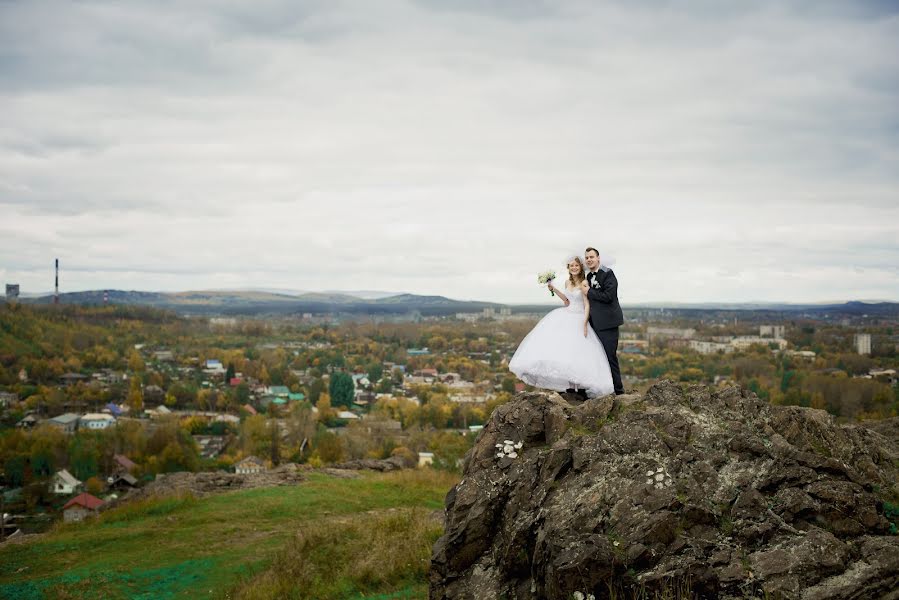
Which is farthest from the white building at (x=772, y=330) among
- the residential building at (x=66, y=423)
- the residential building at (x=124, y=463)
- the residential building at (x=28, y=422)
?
the residential building at (x=28, y=422)

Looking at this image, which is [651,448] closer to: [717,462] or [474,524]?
[717,462]

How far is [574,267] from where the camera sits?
11383 mm

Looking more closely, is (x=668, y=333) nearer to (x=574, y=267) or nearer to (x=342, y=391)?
(x=342, y=391)

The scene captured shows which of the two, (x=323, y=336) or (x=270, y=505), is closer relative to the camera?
(x=270, y=505)

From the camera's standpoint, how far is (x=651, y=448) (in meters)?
7.61

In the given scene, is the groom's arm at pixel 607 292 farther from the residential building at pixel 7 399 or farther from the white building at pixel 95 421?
the residential building at pixel 7 399

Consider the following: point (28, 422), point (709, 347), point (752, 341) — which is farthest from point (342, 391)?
point (752, 341)

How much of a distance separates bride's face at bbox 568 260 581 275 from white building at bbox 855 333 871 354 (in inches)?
1790

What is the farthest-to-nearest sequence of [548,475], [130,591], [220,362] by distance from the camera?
1. [220,362]
2. [130,591]
3. [548,475]

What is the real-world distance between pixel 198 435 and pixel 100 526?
171 ft

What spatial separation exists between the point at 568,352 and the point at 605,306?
3.66 feet

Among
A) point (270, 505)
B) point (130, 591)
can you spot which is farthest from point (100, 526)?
point (130, 591)

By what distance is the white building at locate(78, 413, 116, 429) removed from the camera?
66.2 m

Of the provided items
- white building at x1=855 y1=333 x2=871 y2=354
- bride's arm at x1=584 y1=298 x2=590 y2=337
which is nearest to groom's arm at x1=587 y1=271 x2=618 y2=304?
bride's arm at x1=584 y1=298 x2=590 y2=337
